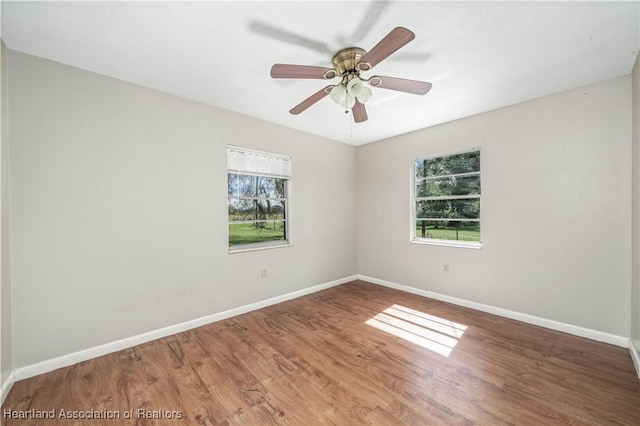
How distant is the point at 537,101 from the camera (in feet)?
9.23

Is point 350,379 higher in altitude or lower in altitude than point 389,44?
→ lower

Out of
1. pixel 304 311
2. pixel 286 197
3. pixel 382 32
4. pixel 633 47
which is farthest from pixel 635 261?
pixel 286 197

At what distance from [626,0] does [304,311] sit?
3712 millimetres

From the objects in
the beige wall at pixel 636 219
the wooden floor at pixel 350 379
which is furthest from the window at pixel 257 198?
the beige wall at pixel 636 219

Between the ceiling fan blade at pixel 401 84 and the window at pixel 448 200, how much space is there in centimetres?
188

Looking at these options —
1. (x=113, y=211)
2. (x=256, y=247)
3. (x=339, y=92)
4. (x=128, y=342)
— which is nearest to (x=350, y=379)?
(x=256, y=247)

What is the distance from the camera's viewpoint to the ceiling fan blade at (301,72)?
1.70 metres

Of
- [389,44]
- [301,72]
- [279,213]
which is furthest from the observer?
[279,213]

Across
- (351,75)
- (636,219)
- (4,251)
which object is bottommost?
(4,251)

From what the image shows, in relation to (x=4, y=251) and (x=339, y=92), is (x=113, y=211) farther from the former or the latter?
(x=339, y=92)

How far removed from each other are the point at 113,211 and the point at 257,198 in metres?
1.56

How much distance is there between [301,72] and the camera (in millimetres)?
1761

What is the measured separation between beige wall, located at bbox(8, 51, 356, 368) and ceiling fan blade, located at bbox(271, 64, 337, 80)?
62.9 inches

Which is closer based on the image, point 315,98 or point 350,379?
point 350,379
